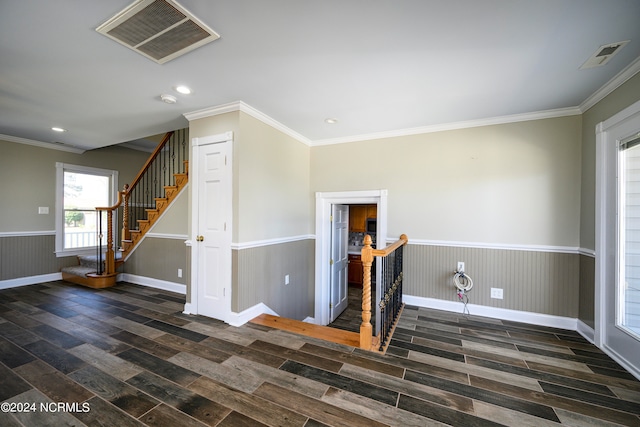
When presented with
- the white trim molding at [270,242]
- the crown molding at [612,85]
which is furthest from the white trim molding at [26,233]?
A: the crown molding at [612,85]

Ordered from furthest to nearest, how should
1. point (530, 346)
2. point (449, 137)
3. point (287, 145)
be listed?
point (287, 145) < point (449, 137) < point (530, 346)

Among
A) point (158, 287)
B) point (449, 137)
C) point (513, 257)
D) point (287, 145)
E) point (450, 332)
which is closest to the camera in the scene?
point (450, 332)

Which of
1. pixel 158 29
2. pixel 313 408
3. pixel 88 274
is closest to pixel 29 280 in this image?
pixel 88 274

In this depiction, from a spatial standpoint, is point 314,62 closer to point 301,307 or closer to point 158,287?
point 301,307

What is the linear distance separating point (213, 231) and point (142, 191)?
3554 mm

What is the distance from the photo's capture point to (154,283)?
4441 mm

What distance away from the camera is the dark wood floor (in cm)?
163

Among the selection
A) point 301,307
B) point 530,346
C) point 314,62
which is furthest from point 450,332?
point 314,62

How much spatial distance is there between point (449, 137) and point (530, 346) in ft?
8.38

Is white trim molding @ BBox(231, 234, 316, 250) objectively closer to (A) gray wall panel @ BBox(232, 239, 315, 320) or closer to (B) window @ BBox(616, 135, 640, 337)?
(A) gray wall panel @ BBox(232, 239, 315, 320)

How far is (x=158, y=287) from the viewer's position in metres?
4.39

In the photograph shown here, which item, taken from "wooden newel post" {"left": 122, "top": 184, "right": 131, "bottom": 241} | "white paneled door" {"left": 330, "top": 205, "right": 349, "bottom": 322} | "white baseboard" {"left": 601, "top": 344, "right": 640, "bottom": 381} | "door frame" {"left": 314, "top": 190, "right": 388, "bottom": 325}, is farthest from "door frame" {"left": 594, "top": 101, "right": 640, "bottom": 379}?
"wooden newel post" {"left": 122, "top": 184, "right": 131, "bottom": 241}

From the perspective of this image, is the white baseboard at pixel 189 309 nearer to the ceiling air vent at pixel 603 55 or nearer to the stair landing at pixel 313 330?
the stair landing at pixel 313 330

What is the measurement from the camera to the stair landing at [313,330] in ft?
8.44
